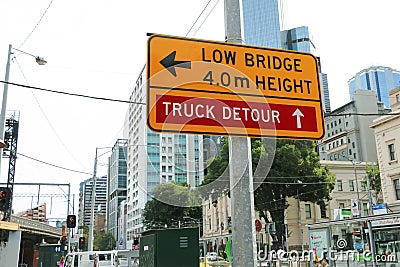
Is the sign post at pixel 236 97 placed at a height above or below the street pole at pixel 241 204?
above

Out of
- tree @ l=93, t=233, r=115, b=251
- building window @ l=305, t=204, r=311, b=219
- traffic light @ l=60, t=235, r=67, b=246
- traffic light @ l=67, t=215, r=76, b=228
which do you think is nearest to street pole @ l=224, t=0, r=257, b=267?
traffic light @ l=67, t=215, r=76, b=228

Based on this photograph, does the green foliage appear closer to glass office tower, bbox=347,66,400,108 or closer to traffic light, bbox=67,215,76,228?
traffic light, bbox=67,215,76,228

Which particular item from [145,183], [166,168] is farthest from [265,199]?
[166,168]

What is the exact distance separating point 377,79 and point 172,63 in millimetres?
118408

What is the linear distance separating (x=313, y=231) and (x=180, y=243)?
1318cm

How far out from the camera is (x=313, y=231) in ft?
64.0

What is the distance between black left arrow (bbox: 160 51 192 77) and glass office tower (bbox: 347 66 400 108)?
10933 centimetres

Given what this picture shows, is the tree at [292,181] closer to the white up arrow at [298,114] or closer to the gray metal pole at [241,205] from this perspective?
the white up arrow at [298,114]

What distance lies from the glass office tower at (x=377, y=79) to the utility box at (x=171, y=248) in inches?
4137

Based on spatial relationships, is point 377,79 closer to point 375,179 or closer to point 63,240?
point 375,179

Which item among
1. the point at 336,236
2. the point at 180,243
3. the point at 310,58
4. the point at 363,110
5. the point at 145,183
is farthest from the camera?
the point at 363,110

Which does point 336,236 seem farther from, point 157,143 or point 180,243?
point 157,143

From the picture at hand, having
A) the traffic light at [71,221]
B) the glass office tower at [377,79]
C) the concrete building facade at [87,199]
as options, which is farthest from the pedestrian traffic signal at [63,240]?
the glass office tower at [377,79]

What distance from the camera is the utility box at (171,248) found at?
7439 millimetres
